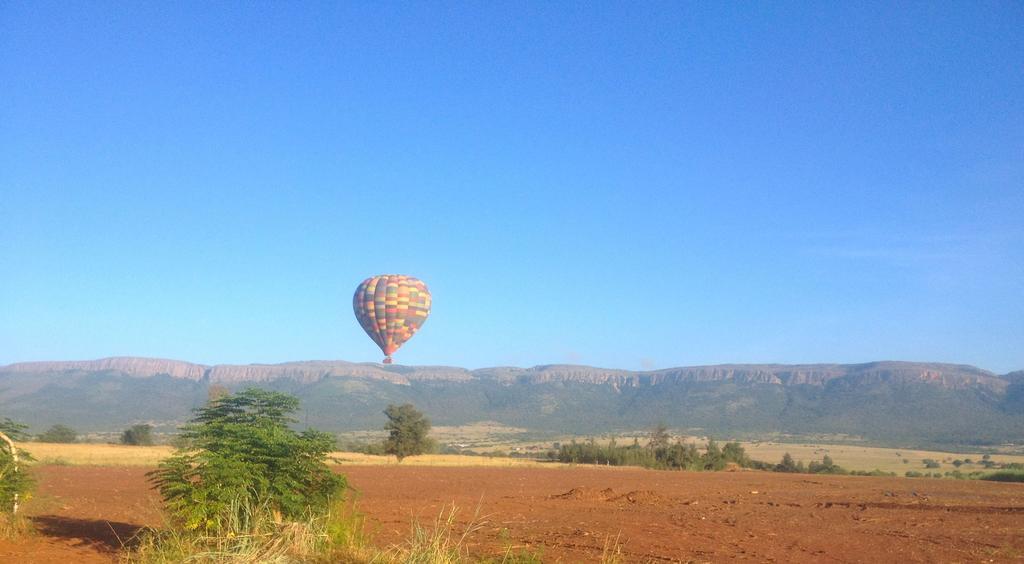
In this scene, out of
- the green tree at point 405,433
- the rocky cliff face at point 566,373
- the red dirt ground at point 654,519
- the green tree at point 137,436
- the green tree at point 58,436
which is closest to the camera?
the red dirt ground at point 654,519

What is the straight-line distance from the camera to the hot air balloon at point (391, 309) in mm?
53156

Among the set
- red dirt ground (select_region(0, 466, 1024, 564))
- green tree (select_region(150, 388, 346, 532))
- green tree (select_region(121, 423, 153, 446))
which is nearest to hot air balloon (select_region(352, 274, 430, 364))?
red dirt ground (select_region(0, 466, 1024, 564))

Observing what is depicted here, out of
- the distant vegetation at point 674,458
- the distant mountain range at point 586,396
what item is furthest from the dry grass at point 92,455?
the distant mountain range at point 586,396

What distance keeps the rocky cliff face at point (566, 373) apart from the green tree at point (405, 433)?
10052 cm

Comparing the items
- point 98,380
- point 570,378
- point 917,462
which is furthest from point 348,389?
point 917,462

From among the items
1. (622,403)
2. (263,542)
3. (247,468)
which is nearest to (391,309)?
(247,468)

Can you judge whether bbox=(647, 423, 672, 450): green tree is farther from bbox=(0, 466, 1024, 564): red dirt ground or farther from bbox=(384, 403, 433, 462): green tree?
bbox=(0, 466, 1024, 564): red dirt ground

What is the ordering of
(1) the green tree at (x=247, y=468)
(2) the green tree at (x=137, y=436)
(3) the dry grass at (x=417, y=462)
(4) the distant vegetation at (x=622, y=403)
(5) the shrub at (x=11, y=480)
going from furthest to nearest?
1. (4) the distant vegetation at (x=622, y=403)
2. (2) the green tree at (x=137, y=436)
3. (3) the dry grass at (x=417, y=462)
4. (5) the shrub at (x=11, y=480)
5. (1) the green tree at (x=247, y=468)

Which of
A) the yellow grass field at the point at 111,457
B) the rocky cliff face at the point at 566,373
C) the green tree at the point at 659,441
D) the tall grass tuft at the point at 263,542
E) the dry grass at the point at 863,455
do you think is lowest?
the dry grass at the point at 863,455

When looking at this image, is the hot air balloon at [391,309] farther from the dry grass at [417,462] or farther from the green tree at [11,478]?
the green tree at [11,478]

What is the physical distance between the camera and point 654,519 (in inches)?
807

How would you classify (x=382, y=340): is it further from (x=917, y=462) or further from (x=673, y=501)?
(x=917, y=462)

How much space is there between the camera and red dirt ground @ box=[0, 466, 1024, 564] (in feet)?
47.4

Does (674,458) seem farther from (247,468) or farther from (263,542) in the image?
(263,542)
